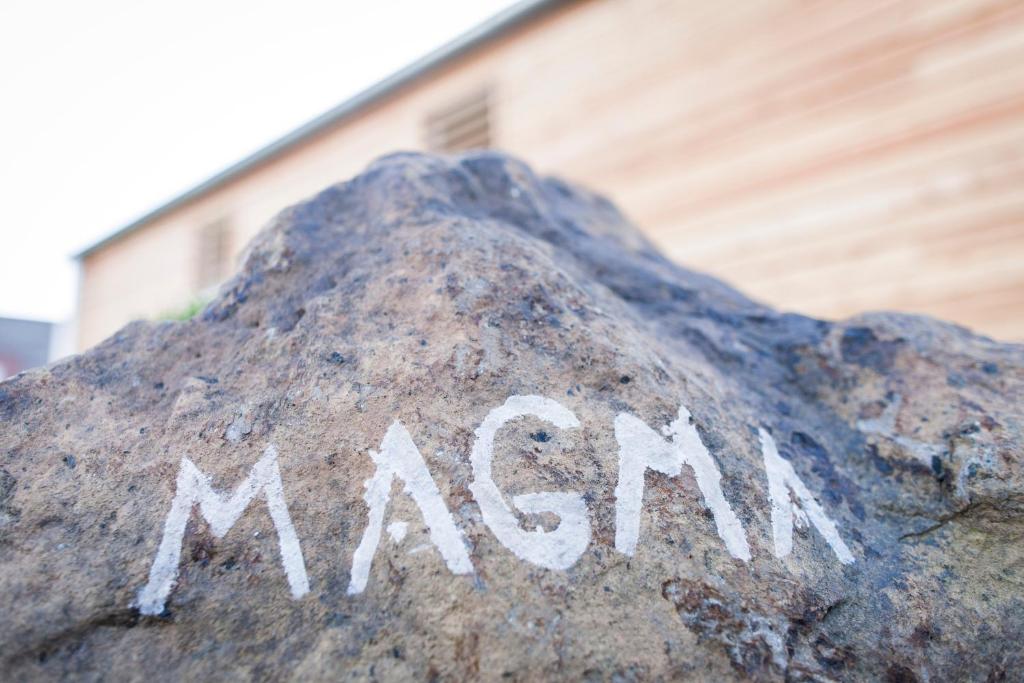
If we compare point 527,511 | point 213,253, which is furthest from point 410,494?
point 213,253

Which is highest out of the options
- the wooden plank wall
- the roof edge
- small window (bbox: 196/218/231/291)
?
the roof edge

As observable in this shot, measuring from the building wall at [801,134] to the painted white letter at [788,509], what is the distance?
9.51 ft

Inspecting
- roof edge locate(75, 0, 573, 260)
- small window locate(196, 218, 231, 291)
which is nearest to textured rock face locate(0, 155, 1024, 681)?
roof edge locate(75, 0, 573, 260)

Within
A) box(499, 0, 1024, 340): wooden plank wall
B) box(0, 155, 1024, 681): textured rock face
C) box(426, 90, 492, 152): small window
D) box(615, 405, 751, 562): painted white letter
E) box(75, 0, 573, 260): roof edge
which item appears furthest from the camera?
box(426, 90, 492, 152): small window

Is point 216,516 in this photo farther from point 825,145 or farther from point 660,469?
point 825,145

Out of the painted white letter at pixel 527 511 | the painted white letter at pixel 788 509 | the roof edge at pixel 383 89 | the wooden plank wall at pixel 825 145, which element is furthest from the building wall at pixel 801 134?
the painted white letter at pixel 527 511

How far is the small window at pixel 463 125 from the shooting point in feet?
19.6

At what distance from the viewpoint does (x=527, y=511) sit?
4.32 ft

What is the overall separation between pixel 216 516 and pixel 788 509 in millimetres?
1150

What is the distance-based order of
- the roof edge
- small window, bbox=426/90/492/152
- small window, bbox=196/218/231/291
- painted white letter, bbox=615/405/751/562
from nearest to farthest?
1. painted white letter, bbox=615/405/751/562
2. the roof edge
3. small window, bbox=426/90/492/152
4. small window, bbox=196/218/231/291

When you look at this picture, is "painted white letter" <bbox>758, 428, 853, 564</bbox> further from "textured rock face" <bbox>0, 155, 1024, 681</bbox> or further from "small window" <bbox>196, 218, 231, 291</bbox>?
"small window" <bbox>196, 218, 231, 291</bbox>

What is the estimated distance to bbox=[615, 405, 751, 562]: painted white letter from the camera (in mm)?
1335

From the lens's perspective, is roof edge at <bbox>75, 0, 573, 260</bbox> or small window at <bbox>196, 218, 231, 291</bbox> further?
small window at <bbox>196, 218, 231, 291</bbox>

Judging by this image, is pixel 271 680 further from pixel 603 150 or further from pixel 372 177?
pixel 603 150
